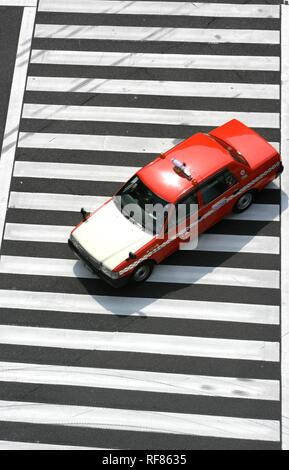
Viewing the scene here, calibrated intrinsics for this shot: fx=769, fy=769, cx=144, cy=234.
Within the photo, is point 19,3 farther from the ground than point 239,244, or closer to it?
farther from the ground

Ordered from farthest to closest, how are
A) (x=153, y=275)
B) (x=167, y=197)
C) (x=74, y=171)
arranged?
1. (x=74, y=171)
2. (x=153, y=275)
3. (x=167, y=197)

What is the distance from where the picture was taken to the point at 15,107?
19422 millimetres

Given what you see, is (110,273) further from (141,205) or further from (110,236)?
(141,205)

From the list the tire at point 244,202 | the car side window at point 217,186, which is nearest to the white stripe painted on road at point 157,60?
the tire at point 244,202

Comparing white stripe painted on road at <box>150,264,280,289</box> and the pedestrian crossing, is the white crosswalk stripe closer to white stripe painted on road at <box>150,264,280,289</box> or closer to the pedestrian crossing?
the pedestrian crossing

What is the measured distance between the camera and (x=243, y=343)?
16.0 metres

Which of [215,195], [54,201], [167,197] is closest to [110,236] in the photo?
[167,197]

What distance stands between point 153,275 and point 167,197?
1.83 m

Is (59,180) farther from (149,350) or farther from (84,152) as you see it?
(149,350)

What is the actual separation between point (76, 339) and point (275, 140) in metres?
6.79

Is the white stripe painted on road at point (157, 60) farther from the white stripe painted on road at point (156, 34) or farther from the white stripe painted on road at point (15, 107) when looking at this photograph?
the white stripe painted on road at point (156, 34)

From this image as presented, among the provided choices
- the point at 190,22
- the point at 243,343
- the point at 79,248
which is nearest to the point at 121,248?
the point at 79,248

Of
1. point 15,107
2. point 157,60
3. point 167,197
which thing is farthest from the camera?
point 157,60

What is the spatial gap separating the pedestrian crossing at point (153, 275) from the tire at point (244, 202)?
0.17 m
